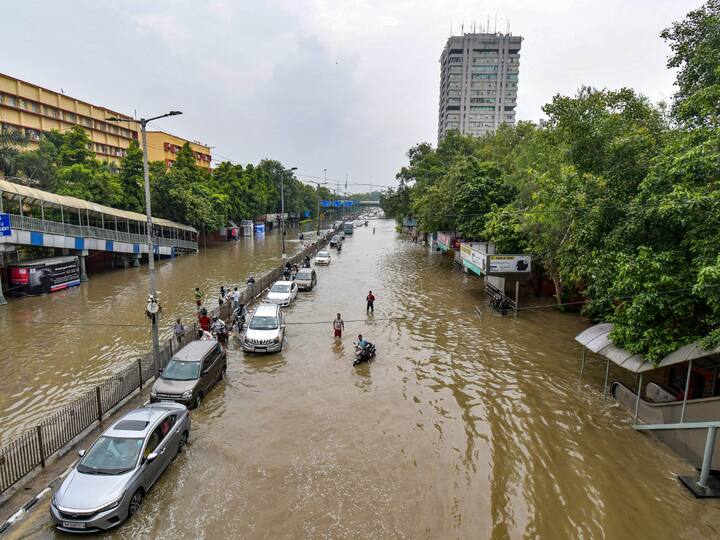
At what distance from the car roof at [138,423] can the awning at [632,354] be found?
12.1 metres

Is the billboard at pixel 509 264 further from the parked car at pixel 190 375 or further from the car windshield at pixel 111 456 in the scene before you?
the car windshield at pixel 111 456

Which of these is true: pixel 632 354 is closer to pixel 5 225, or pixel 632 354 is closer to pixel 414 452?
pixel 414 452

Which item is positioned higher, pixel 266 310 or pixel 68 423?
pixel 266 310

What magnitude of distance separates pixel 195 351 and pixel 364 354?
627 cm

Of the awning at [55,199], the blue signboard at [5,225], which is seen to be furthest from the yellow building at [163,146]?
the blue signboard at [5,225]

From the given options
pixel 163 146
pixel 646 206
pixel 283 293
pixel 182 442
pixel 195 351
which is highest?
pixel 163 146

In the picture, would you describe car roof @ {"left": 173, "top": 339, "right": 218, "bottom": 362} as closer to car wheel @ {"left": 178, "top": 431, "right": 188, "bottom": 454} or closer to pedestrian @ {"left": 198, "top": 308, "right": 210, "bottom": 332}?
car wheel @ {"left": 178, "top": 431, "right": 188, "bottom": 454}

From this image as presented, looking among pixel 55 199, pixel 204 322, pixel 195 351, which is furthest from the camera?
pixel 55 199

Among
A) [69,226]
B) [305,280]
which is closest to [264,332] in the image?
[305,280]

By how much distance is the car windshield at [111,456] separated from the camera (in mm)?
8070

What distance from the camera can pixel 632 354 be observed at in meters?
11.6

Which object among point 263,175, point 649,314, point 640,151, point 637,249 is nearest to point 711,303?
point 649,314

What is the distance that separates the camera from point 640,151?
47.3 feet

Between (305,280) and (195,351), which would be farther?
(305,280)
